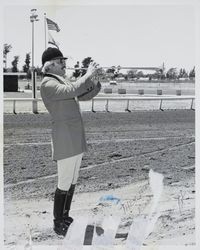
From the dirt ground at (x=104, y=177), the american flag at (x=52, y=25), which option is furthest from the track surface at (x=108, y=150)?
the american flag at (x=52, y=25)

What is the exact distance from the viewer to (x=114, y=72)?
3.30m

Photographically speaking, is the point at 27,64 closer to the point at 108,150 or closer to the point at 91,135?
the point at 91,135

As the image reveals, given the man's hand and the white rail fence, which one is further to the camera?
the white rail fence

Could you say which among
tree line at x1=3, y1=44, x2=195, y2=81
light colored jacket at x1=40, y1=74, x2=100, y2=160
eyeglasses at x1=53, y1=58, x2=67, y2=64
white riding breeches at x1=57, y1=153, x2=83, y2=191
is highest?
eyeglasses at x1=53, y1=58, x2=67, y2=64

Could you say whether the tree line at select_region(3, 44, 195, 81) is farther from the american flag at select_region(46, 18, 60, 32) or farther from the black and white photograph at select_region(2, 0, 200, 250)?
the american flag at select_region(46, 18, 60, 32)

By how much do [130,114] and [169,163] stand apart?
42 centimetres

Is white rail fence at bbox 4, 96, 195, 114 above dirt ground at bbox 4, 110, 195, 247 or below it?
above

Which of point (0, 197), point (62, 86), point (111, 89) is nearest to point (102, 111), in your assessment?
point (111, 89)

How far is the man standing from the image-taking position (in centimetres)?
313

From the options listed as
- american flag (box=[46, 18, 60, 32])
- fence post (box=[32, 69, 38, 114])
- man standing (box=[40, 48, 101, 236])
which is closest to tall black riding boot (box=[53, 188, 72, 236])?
man standing (box=[40, 48, 101, 236])

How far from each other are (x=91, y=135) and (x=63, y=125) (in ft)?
0.75

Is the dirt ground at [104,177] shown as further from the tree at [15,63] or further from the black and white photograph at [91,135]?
the tree at [15,63]

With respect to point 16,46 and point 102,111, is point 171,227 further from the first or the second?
point 16,46

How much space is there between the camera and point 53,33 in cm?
327
